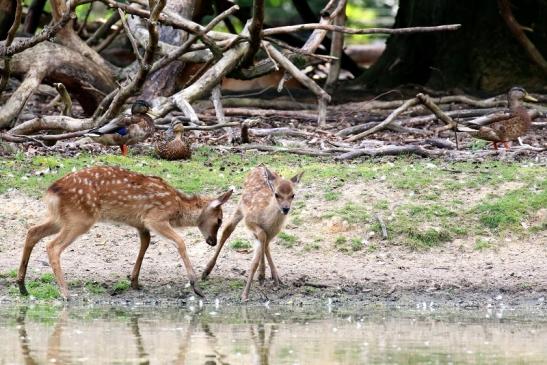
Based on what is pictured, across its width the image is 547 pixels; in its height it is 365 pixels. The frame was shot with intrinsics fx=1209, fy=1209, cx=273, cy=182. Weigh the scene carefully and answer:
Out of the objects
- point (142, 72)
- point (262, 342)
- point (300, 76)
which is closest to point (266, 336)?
point (262, 342)

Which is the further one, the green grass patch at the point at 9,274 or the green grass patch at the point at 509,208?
the green grass patch at the point at 509,208

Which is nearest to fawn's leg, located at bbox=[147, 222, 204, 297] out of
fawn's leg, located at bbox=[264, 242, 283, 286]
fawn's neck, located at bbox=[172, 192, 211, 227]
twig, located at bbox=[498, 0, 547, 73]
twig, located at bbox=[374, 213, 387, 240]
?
fawn's neck, located at bbox=[172, 192, 211, 227]

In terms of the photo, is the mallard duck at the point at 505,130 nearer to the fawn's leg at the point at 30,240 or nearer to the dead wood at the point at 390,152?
the dead wood at the point at 390,152

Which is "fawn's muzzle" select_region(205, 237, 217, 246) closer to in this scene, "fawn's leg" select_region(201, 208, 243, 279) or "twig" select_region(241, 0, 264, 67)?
"fawn's leg" select_region(201, 208, 243, 279)

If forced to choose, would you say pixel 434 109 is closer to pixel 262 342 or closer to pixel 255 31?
pixel 255 31

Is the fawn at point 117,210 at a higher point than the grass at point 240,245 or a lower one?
higher

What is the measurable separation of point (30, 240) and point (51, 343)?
231 cm

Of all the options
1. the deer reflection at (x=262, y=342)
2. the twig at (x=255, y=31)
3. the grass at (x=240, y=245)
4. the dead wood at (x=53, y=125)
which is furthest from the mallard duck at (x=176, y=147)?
the deer reflection at (x=262, y=342)

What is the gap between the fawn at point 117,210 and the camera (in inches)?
392

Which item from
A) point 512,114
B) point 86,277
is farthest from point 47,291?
point 512,114

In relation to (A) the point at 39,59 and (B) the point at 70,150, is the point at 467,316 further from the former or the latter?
(A) the point at 39,59

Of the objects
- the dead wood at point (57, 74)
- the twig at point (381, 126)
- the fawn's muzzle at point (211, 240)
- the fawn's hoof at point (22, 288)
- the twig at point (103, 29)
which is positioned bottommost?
the fawn's hoof at point (22, 288)

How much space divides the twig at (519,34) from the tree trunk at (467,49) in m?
0.84

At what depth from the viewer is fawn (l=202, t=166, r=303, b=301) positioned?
393 inches
